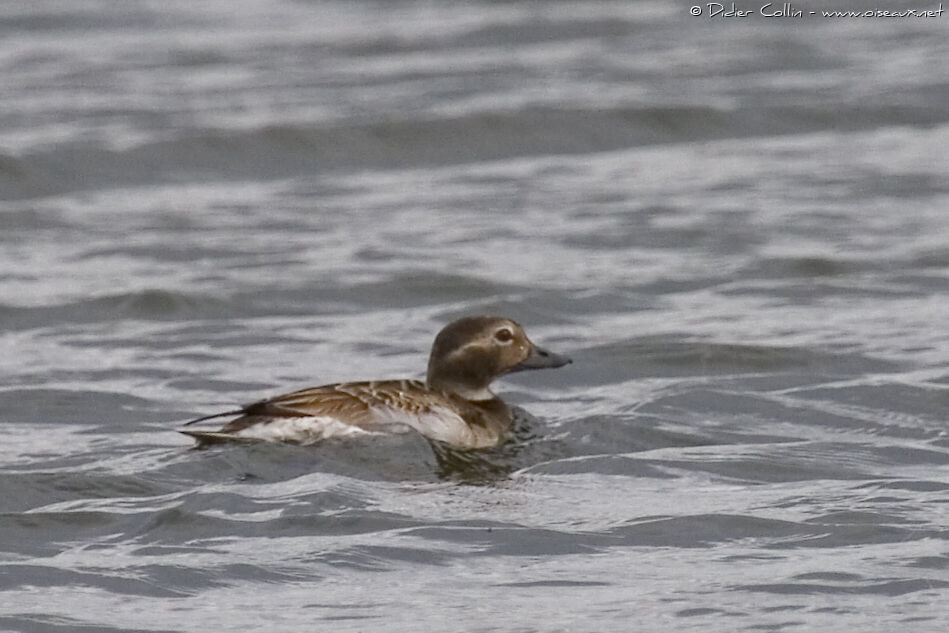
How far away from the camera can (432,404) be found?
10492 millimetres

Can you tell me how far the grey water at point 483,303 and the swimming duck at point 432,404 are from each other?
131 mm

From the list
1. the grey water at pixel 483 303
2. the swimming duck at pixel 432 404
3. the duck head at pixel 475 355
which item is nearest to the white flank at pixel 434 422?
the swimming duck at pixel 432 404

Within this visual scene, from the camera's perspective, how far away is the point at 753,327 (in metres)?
13.1

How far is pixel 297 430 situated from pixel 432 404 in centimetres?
72

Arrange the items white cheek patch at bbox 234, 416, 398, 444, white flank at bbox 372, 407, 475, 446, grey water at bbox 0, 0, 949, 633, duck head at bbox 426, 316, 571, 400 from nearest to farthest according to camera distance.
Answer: grey water at bbox 0, 0, 949, 633 < white cheek patch at bbox 234, 416, 398, 444 < white flank at bbox 372, 407, 475, 446 < duck head at bbox 426, 316, 571, 400

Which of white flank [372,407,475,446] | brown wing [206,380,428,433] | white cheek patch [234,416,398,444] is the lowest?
white flank [372,407,475,446]

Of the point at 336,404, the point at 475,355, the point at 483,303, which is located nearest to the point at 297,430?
the point at 336,404

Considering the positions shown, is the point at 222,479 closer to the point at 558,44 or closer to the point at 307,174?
the point at 307,174

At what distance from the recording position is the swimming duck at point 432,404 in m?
10.1

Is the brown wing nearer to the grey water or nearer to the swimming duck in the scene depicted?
A: the swimming duck

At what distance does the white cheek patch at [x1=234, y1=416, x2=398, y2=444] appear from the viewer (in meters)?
10.0

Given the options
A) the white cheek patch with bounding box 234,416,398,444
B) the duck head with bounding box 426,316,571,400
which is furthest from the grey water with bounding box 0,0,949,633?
the duck head with bounding box 426,316,571,400

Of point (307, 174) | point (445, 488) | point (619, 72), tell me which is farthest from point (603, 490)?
point (619, 72)

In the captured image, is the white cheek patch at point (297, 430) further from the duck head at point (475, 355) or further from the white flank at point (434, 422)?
the duck head at point (475, 355)
